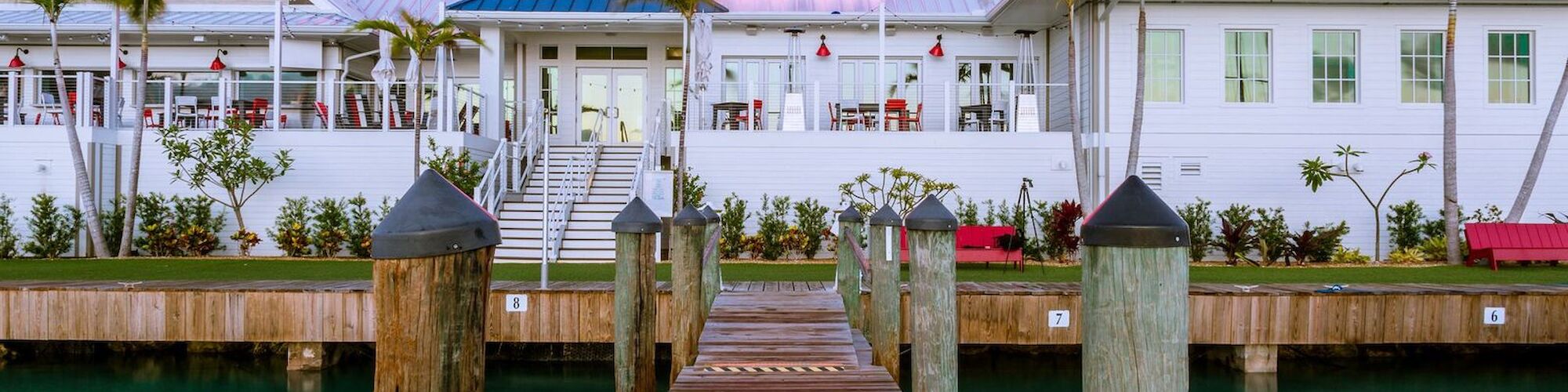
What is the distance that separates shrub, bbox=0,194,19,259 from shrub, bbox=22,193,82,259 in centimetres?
15

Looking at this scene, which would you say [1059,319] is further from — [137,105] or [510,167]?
[137,105]

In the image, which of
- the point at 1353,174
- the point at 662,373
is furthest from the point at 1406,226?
the point at 662,373

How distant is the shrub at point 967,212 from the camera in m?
16.3

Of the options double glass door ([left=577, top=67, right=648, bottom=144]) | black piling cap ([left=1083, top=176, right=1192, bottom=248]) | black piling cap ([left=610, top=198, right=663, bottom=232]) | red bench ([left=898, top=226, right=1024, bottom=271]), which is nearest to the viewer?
black piling cap ([left=1083, top=176, right=1192, bottom=248])

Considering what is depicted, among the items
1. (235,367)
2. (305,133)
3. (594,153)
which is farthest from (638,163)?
(235,367)

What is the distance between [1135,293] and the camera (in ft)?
8.32

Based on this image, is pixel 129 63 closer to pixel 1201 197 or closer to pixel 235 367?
pixel 235 367

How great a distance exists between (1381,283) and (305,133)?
13.7 meters

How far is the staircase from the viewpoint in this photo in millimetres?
15117

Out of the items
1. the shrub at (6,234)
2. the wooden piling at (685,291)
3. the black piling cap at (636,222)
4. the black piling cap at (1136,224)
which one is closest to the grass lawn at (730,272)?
the shrub at (6,234)

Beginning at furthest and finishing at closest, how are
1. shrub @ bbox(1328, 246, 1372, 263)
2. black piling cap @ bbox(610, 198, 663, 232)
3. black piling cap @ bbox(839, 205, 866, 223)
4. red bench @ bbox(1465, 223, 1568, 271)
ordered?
shrub @ bbox(1328, 246, 1372, 263), red bench @ bbox(1465, 223, 1568, 271), black piling cap @ bbox(839, 205, 866, 223), black piling cap @ bbox(610, 198, 663, 232)

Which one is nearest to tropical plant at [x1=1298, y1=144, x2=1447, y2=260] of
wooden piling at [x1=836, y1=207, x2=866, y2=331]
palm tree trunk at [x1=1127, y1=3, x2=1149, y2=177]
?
palm tree trunk at [x1=1127, y1=3, x2=1149, y2=177]

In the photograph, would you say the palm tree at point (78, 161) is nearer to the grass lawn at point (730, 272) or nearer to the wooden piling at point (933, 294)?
the grass lawn at point (730, 272)

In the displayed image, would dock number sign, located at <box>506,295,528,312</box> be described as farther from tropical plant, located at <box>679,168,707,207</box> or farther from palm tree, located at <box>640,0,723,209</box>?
tropical plant, located at <box>679,168,707,207</box>
